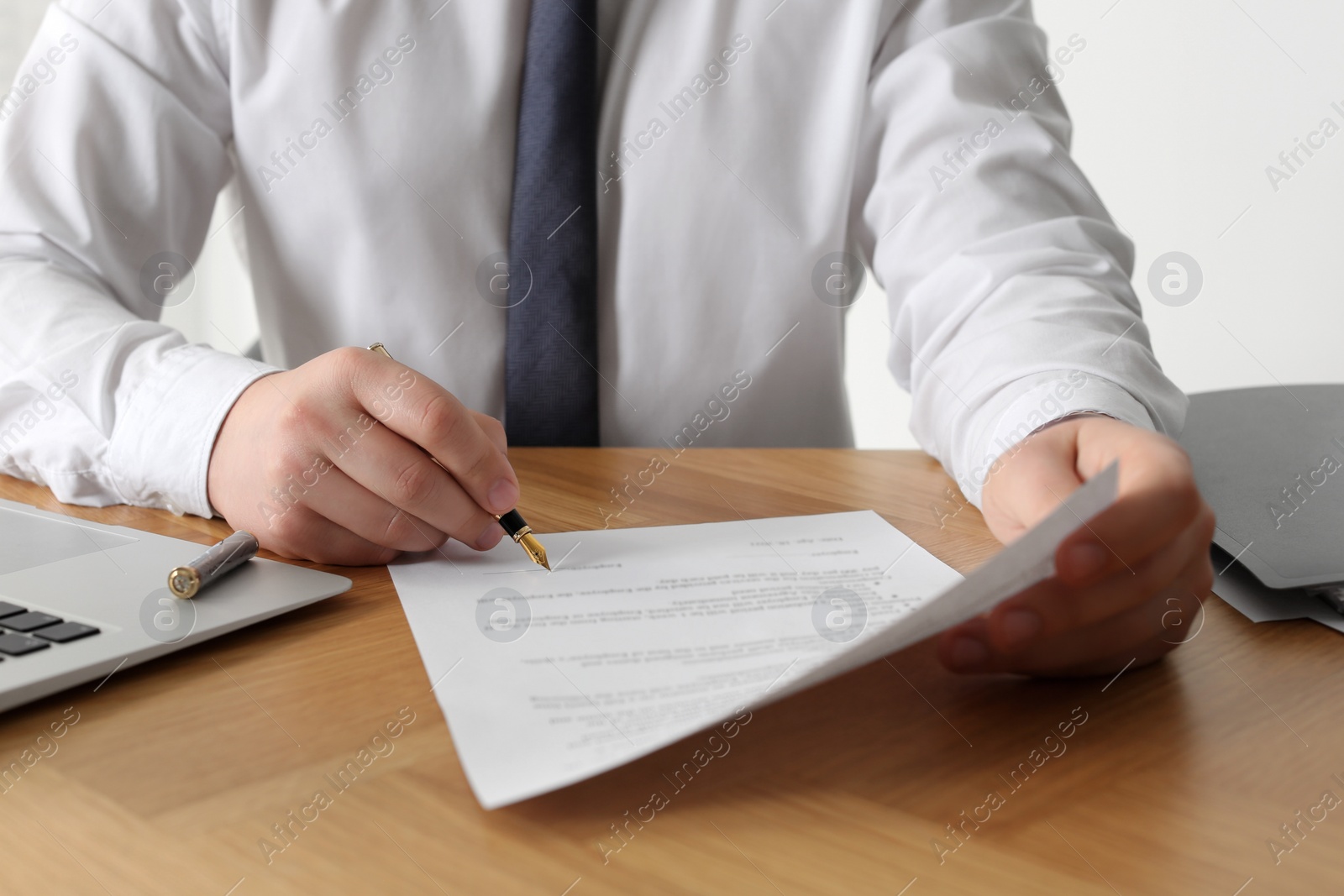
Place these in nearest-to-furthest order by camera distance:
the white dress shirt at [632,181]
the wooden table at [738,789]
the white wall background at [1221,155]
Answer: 1. the wooden table at [738,789]
2. the white dress shirt at [632,181]
3. the white wall background at [1221,155]

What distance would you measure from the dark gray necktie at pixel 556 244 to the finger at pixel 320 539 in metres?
0.42

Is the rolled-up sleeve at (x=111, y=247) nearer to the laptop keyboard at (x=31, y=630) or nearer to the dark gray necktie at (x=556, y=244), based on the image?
the laptop keyboard at (x=31, y=630)

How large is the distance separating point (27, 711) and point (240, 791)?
0.40 ft

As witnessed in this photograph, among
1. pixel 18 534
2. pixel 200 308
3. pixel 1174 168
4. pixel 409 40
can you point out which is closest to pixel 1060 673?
pixel 18 534

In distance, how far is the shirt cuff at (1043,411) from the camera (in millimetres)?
616

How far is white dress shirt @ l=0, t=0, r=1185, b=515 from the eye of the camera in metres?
0.91

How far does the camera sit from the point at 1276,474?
65 centimetres

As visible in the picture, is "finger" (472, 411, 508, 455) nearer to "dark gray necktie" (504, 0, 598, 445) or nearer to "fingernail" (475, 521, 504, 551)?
"fingernail" (475, 521, 504, 551)

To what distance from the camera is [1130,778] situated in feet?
1.13

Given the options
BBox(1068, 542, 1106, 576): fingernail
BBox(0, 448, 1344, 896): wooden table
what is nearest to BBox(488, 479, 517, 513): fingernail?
BBox(0, 448, 1344, 896): wooden table

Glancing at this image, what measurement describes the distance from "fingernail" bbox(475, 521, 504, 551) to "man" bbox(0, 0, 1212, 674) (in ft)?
0.79

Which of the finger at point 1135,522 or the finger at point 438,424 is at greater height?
the finger at point 1135,522

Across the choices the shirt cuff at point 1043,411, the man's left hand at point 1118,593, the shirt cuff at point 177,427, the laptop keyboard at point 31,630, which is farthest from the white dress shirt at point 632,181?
the laptop keyboard at point 31,630

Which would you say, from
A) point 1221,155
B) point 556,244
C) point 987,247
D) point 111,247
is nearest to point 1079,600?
point 987,247
